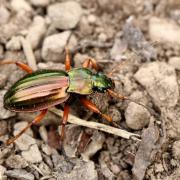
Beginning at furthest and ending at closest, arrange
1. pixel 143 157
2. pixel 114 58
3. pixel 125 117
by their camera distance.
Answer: pixel 114 58
pixel 125 117
pixel 143 157

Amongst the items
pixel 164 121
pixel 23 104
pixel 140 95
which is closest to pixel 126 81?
pixel 140 95

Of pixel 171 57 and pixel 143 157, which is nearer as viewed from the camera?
pixel 143 157

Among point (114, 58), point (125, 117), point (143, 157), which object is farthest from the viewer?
point (114, 58)

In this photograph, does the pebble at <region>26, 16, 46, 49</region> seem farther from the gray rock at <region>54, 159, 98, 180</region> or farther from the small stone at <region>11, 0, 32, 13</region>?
the gray rock at <region>54, 159, 98, 180</region>

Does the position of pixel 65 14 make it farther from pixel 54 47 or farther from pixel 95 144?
pixel 95 144

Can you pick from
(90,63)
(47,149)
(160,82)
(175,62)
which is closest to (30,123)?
(47,149)

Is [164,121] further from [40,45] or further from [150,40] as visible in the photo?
[40,45]

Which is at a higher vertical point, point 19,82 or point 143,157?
point 19,82
